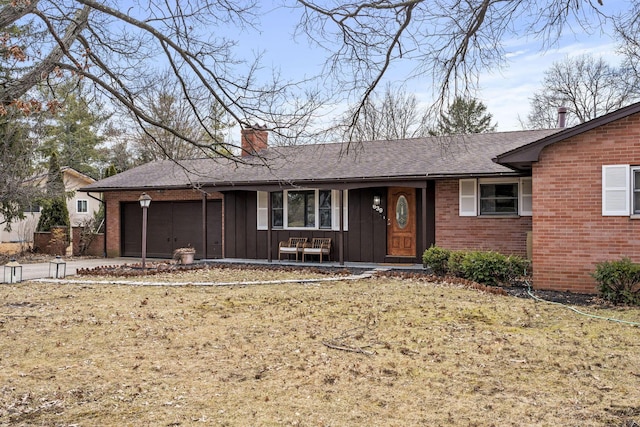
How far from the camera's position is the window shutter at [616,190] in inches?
415

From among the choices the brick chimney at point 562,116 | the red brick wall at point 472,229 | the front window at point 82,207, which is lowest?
the red brick wall at point 472,229

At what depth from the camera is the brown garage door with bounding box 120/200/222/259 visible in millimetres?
18984

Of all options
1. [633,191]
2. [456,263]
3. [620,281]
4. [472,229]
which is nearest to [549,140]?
[633,191]

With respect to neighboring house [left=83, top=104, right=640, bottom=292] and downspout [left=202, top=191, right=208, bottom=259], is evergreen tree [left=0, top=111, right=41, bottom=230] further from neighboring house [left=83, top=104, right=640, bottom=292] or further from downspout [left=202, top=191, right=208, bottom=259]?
downspout [left=202, top=191, right=208, bottom=259]

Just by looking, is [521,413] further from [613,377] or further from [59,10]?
[59,10]

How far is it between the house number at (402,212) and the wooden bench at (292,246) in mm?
2978

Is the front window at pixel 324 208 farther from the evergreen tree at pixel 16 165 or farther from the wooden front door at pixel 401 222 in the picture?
the evergreen tree at pixel 16 165

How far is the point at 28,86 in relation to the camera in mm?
5906

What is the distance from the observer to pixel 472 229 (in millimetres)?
14805

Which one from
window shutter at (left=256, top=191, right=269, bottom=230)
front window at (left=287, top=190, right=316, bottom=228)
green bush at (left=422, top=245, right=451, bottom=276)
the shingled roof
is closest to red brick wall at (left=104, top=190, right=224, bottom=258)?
the shingled roof

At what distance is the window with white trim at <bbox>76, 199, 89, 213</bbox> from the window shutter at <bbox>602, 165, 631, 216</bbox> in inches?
1230

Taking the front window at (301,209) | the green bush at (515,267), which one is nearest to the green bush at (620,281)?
the green bush at (515,267)

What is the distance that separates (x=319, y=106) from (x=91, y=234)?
17.4 meters

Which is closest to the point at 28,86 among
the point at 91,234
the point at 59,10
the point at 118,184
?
the point at 59,10
